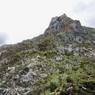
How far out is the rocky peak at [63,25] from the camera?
500 ft

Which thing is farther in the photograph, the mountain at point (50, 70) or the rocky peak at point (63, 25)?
the rocky peak at point (63, 25)

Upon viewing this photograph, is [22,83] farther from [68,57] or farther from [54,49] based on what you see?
[54,49]

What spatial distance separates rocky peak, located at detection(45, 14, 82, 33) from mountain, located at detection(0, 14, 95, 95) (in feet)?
95.4

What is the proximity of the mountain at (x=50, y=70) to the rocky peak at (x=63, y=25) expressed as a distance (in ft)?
95.4

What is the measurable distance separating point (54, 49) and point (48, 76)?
90.5 ft

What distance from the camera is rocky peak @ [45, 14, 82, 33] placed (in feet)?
500

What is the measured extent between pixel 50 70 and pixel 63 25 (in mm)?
74489

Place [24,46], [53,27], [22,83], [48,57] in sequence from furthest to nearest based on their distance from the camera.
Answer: [53,27] < [24,46] < [48,57] < [22,83]

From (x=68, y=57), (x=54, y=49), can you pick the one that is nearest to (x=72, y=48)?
(x=54, y=49)

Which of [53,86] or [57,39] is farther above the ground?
[57,39]

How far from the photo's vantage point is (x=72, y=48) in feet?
370

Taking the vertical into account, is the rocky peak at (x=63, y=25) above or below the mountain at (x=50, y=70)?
above

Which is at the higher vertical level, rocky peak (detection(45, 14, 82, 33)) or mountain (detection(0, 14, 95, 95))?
rocky peak (detection(45, 14, 82, 33))

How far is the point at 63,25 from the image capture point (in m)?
157
